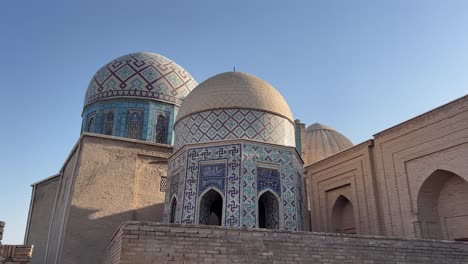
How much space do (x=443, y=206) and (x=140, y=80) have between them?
9.10 m

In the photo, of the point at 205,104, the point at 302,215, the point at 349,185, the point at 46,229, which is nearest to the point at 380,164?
the point at 349,185

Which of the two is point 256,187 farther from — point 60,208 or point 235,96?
point 60,208

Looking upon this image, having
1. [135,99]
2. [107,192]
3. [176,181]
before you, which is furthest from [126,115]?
[176,181]

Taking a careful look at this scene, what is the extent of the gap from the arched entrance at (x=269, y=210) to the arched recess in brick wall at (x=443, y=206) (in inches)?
114

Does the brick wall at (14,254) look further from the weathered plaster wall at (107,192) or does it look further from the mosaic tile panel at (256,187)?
the weathered plaster wall at (107,192)

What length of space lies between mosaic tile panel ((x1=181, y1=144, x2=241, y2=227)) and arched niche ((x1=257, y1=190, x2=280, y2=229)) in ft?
2.36

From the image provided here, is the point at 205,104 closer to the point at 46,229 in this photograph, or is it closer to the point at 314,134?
the point at 46,229

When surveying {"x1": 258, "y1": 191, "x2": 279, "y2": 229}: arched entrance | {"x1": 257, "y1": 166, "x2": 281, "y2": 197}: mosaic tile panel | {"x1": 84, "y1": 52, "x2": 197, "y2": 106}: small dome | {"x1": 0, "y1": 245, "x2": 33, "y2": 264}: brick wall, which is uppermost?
{"x1": 84, "y1": 52, "x2": 197, "y2": 106}: small dome

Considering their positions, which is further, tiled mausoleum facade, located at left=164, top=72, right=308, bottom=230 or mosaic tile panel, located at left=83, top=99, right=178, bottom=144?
mosaic tile panel, located at left=83, top=99, right=178, bottom=144

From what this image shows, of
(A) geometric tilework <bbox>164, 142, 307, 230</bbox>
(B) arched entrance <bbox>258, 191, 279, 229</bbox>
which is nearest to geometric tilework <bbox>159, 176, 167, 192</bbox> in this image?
(A) geometric tilework <bbox>164, 142, 307, 230</bbox>

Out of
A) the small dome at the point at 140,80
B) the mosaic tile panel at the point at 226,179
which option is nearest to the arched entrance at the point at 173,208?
the mosaic tile panel at the point at 226,179

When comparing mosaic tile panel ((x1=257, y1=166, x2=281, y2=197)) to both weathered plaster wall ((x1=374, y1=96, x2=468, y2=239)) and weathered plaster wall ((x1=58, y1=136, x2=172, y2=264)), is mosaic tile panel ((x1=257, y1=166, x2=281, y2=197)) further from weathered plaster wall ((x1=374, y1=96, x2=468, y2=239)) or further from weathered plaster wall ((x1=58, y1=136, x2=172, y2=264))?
weathered plaster wall ((x1=58, y1=136, x2=172, y2=264))

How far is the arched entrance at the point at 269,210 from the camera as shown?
7.83 m

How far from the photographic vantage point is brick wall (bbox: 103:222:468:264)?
15.0 feet
